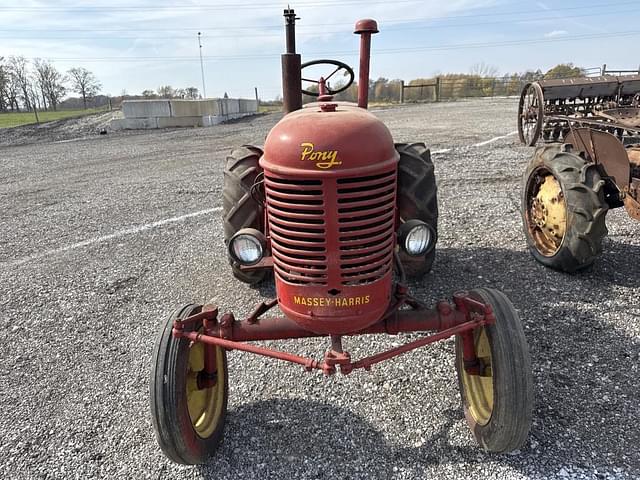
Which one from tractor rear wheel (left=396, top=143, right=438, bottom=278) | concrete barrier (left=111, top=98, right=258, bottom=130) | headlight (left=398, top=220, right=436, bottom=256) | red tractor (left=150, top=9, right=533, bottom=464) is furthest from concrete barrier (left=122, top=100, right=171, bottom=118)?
headlight (left=398, top=220, right=436, bottom=256)

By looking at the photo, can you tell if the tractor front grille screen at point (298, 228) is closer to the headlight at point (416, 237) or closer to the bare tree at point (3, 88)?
the headlight at point (416, 237)

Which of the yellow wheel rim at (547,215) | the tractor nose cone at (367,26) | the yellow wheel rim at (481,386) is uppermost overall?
the tractor nose cone at (367,26)

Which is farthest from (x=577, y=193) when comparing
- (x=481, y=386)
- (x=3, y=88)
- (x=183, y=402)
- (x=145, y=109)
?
(x=3, y=88)

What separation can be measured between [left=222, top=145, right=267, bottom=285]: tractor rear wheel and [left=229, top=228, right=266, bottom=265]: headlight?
0.79m

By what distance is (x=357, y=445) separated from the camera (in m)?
2.47

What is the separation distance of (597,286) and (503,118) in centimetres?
1436

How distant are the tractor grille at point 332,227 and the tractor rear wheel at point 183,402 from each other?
0.66 metres

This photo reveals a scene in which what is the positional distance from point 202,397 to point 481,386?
57.9 inches

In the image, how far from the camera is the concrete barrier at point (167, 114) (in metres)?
20.5

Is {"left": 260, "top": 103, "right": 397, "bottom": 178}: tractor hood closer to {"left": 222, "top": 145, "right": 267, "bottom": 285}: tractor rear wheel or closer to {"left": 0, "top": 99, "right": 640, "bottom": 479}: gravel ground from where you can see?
{"left": 222, "top": 145, "right": 267, "bottom": 285}: tractor rear wheel

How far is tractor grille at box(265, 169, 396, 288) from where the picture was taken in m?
1.96

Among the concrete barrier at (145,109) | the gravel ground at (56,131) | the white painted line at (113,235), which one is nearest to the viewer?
the white painted line at (113,235)

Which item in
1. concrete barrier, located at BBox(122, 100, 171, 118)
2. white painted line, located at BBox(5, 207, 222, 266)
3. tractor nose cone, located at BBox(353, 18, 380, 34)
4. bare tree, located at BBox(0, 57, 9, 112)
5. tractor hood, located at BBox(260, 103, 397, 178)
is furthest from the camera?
bare tree, located at BBox(0, 57, 9, 112)

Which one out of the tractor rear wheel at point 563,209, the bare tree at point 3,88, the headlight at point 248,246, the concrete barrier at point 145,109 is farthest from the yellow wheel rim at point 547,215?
the bare tree at point 3,88
